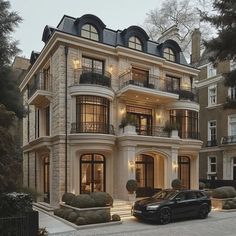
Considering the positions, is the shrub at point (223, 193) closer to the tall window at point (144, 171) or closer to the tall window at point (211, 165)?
the tall window at point (144, 171)

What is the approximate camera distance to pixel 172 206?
55.4ft

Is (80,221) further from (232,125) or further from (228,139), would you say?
(232,125)

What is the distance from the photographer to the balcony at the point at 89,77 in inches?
844

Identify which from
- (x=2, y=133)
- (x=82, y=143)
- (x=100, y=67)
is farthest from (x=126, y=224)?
(x=100, y=67)

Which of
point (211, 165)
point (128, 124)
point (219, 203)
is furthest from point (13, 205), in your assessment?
point (211, 165)

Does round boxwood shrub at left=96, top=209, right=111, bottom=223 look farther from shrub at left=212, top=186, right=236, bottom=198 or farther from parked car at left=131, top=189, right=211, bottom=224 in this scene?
shrub at left=212, top=186, right=236, bottom=198

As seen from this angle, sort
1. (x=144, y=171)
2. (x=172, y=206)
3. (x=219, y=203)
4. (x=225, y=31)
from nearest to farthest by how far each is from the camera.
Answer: (x=225, y=31)
(x=172, y=206)
(x=219, y=203)
(x=144, y=171)

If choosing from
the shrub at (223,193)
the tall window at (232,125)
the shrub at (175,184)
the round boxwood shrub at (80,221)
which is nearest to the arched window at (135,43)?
the shrub at (175,184)

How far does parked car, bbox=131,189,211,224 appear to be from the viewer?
16438mm

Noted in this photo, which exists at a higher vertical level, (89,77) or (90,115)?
(89,77)

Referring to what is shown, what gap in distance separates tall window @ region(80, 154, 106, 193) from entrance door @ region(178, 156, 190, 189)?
7.13 m

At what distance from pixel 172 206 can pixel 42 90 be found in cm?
1141

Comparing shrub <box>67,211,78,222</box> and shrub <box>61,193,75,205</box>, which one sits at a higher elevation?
shrub <box>61,193,75,205</box>

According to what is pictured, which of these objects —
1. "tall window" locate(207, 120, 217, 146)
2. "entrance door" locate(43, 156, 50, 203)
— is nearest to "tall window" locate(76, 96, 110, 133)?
"entrance door" locate(43, 156, 50, 203)
